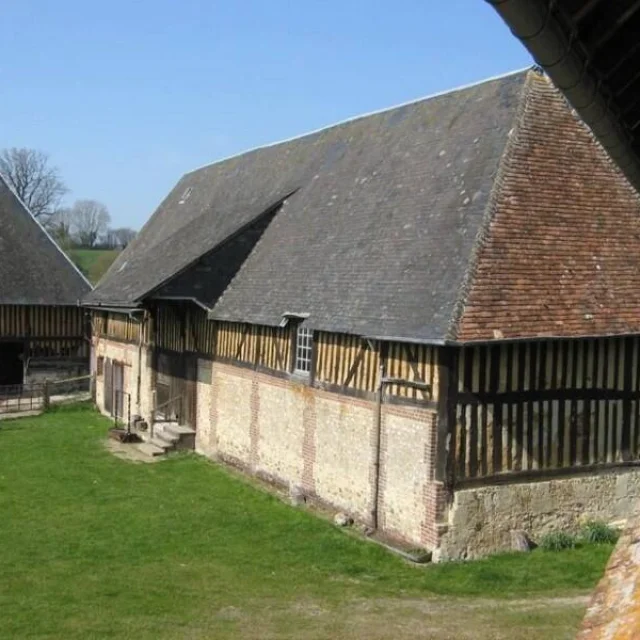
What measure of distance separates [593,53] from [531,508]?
32.0 feet

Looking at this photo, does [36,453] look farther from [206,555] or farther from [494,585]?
[494,585]

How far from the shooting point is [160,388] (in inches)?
857

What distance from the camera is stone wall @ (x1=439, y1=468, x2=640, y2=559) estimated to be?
483 inches

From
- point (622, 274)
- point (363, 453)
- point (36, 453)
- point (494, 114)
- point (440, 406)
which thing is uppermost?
point (494, 114)

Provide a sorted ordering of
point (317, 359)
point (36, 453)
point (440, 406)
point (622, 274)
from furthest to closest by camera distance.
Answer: point (36, 453) → point (317, 359) → point (622, 274) → point (440, 406)

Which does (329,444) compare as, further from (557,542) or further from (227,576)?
(557,542)

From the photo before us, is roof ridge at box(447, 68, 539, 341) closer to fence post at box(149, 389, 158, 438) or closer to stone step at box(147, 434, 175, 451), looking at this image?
stone step at box(147, 434, 175, 451)

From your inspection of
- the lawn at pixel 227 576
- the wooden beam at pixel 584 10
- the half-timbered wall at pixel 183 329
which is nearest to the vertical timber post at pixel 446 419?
the lawn at pixel 227 576

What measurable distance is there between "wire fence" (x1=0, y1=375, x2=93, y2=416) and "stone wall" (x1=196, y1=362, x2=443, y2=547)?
8.92m

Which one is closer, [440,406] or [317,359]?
[440,406]

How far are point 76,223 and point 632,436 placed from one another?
283 feet

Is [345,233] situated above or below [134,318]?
above

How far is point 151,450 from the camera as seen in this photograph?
→ 19.8 metres

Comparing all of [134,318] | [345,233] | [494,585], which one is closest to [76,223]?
[134,318]
